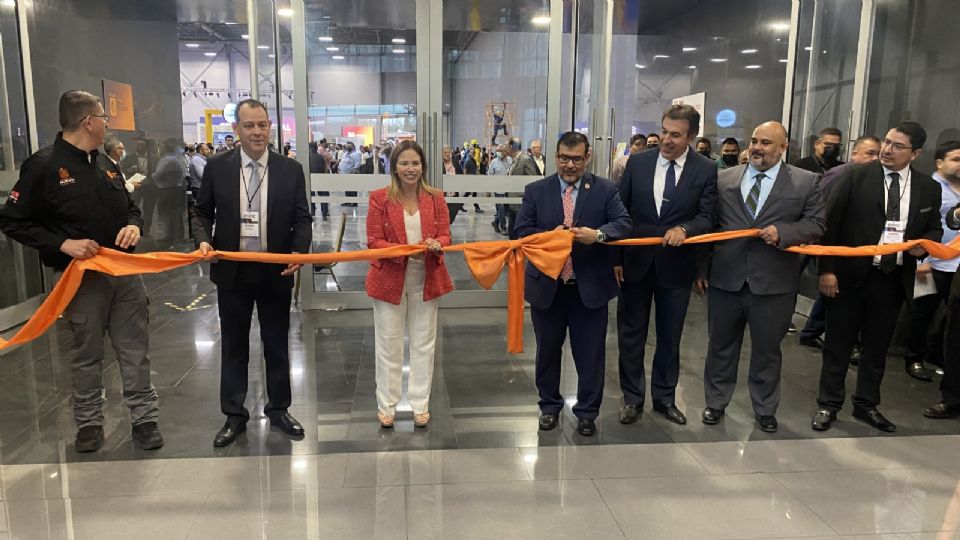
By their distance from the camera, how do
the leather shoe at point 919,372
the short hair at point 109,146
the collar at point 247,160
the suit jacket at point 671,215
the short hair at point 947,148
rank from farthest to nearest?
the short hair at point 109,146 → the leather shoe at point 919,372 → the short hair at point 947,148 → the suit jacket at point 671,215 → the collar at point 247,160

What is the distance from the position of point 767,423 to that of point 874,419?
663mm

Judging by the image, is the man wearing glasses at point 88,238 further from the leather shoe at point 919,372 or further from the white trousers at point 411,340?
the leather shoe at point 919,372

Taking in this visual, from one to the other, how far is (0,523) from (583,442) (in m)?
2.73

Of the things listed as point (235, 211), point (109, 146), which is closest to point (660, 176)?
point (235, 211)

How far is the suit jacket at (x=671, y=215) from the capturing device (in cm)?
373

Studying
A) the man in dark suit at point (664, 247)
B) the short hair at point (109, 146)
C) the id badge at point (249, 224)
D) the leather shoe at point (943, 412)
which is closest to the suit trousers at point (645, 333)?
the man in dark suit at point (664, 247)

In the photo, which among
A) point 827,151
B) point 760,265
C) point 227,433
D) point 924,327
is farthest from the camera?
point 827,151

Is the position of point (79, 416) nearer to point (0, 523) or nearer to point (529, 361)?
point (0, 523)

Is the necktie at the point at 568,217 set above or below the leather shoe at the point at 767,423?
above

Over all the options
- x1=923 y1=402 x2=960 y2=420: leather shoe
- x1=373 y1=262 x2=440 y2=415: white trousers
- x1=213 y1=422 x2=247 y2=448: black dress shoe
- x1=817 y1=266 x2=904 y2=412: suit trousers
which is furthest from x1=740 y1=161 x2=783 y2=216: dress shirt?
x1=213 y1=422 x2=247 y2=448: black dress shoe

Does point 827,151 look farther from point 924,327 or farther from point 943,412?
point 943,412

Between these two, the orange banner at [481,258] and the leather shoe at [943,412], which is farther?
the leather shoe at [943,412]

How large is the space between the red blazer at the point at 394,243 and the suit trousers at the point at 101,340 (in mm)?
1260

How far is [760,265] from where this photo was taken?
12.1ft
